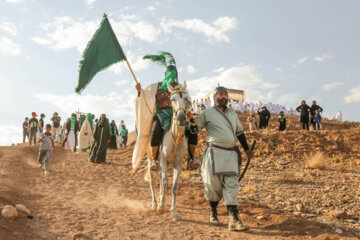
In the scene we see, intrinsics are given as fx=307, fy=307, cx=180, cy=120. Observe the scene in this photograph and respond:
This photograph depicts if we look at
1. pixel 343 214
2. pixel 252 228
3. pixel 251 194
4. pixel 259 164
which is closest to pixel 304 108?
pixel 259 164

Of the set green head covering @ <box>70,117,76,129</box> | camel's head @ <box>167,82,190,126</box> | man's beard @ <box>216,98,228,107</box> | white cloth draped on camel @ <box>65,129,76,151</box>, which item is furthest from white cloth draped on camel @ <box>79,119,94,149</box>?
man's beard @ <box>216,98,228,107</box>

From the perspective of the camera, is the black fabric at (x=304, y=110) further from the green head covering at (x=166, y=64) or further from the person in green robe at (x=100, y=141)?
the green head covering at (x=166, y=64)

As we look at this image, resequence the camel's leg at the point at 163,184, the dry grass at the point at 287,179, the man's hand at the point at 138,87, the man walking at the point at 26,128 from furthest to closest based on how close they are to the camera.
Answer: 1. the man walking at the point at 26,128
2. the dry grass at the point at 287,179
3. the man's hand at the point at 138,87
4. the camel's leg at the point at 163,184

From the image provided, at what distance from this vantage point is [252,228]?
5.04m

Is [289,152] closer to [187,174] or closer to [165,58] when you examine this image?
[187,174]

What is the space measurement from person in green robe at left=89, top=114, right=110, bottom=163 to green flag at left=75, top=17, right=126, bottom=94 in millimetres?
7124

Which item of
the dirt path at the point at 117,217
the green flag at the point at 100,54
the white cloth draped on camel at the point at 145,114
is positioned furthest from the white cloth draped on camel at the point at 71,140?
the white cloth draped on camel at the point at 145,114

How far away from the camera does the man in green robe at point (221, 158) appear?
4820 millimetres

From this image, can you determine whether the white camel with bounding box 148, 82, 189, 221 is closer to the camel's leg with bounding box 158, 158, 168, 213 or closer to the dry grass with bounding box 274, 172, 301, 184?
the camel's leg with bounding box 158, 158, 168, 213

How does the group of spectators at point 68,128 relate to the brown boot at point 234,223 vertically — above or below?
above

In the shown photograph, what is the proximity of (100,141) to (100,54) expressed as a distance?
24.0ft

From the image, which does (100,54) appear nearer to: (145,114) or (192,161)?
(145,114)

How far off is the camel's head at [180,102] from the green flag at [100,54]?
91.2 inches

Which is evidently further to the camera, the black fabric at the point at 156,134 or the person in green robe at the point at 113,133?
the person in green robe at the point at 113,133
